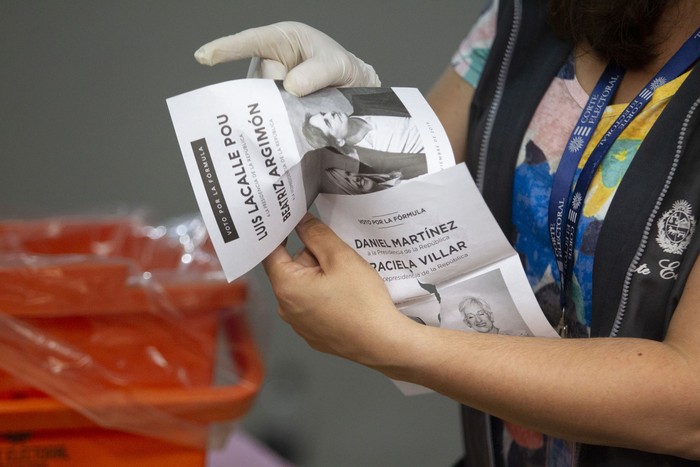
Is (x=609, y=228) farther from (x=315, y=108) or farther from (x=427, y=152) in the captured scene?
(x=315, y=108)

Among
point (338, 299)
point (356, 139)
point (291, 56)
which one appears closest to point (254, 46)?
point (291, 56)

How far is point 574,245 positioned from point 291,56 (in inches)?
13.9

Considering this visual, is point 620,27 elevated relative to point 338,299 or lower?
elevated

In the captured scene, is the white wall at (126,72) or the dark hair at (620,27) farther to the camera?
the white wall at (126,72)

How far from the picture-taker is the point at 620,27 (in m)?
0.75

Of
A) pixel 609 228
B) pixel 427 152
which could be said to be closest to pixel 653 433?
pixel 609 228

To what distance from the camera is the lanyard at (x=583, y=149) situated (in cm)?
73

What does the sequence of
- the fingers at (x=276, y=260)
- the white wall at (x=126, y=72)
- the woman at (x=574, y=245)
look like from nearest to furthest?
the woman at (x=574, y=245) < the fingers at (x=276, y=260) < the white wall at (x=126, y=72)

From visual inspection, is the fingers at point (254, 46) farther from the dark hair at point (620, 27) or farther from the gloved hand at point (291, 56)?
the dark hair at point (620, 27)

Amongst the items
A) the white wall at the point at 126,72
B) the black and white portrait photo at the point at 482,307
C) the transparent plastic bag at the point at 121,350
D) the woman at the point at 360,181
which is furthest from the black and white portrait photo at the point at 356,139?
the white wall at the point at 126,72

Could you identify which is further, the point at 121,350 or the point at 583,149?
the point at 121,350

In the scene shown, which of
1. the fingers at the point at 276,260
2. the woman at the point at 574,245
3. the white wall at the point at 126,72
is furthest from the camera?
the white wall at the point at 126,72

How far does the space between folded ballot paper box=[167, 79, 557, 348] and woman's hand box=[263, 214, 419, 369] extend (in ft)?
0.11

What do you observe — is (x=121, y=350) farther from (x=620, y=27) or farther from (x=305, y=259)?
(x=620, y=27)
